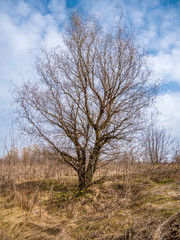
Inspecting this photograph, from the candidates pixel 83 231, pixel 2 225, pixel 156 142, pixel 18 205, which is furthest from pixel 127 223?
pixel 156 142

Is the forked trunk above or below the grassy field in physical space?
above

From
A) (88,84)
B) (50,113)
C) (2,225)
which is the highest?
(88,84)

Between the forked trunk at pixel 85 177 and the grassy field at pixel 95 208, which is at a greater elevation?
the forked trunk at pixel 85 177

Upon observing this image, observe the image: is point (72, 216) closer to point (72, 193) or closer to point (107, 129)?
point (72, 193)

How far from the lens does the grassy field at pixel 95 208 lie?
3.20m

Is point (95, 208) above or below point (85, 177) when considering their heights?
below

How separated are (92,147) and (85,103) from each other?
5.14 feet

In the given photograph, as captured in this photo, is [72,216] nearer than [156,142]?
Yes

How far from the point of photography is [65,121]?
599cm

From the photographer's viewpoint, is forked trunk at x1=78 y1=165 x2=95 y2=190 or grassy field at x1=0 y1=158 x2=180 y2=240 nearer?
grassy field at x1=0 y1=158 x2=180 y2=240

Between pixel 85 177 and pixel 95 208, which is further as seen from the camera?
pixel 85 177

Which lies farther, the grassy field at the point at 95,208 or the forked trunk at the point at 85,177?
the forked trunk at the point at 85,177

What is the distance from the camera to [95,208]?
4766 millimetres

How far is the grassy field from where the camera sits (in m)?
3.20
